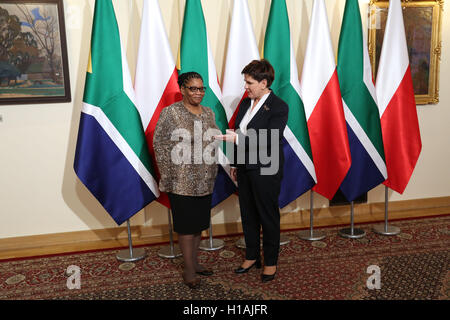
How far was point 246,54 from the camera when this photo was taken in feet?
10.4

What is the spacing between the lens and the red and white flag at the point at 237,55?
3150mm

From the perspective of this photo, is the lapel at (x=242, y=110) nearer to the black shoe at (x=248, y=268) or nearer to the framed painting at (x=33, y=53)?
the black shoe at (x=248, y=268)

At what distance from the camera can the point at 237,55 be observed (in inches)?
125

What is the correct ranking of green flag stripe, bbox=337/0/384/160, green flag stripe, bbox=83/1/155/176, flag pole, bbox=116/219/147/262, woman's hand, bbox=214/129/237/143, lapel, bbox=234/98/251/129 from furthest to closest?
green flag stripe, bbox=337/0/384/160 → flag pole, bbox=116/219/147/262 → green flag stripe, bbox=83/1/155/176 → lapel, bbox=234/98/251/129 → woman's hand, bbox=214/129/237/143

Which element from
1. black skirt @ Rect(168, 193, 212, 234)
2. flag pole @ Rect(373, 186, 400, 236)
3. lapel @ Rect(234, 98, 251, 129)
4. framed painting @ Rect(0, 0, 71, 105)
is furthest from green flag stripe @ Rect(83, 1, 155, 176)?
flag pole @ Rect(373, 186, 400, 236)

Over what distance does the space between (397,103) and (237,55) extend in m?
1.42

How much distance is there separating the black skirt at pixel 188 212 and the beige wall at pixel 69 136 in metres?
1.05

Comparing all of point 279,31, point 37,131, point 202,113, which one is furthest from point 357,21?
point 37,131

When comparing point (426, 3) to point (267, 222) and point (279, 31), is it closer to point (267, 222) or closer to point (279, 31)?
point (279, 31)

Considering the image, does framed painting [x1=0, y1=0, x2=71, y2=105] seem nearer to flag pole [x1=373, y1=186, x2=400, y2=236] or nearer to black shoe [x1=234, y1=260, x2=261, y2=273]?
black shoe [x1=234, y1=260, x2=261, y2=273]

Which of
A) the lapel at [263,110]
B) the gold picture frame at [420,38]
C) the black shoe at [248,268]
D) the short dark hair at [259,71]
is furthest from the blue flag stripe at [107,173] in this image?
the gold picture frame at [420,38]

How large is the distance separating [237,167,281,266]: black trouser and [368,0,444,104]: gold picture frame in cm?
190

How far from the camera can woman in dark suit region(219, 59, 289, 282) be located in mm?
2521

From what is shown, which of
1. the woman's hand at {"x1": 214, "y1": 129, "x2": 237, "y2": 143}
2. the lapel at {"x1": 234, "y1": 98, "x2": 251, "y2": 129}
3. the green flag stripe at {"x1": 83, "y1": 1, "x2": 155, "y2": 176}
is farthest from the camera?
the green flag stripe at {"x1": 83, "y1": 1, "x2": 155, "y2": 176}
